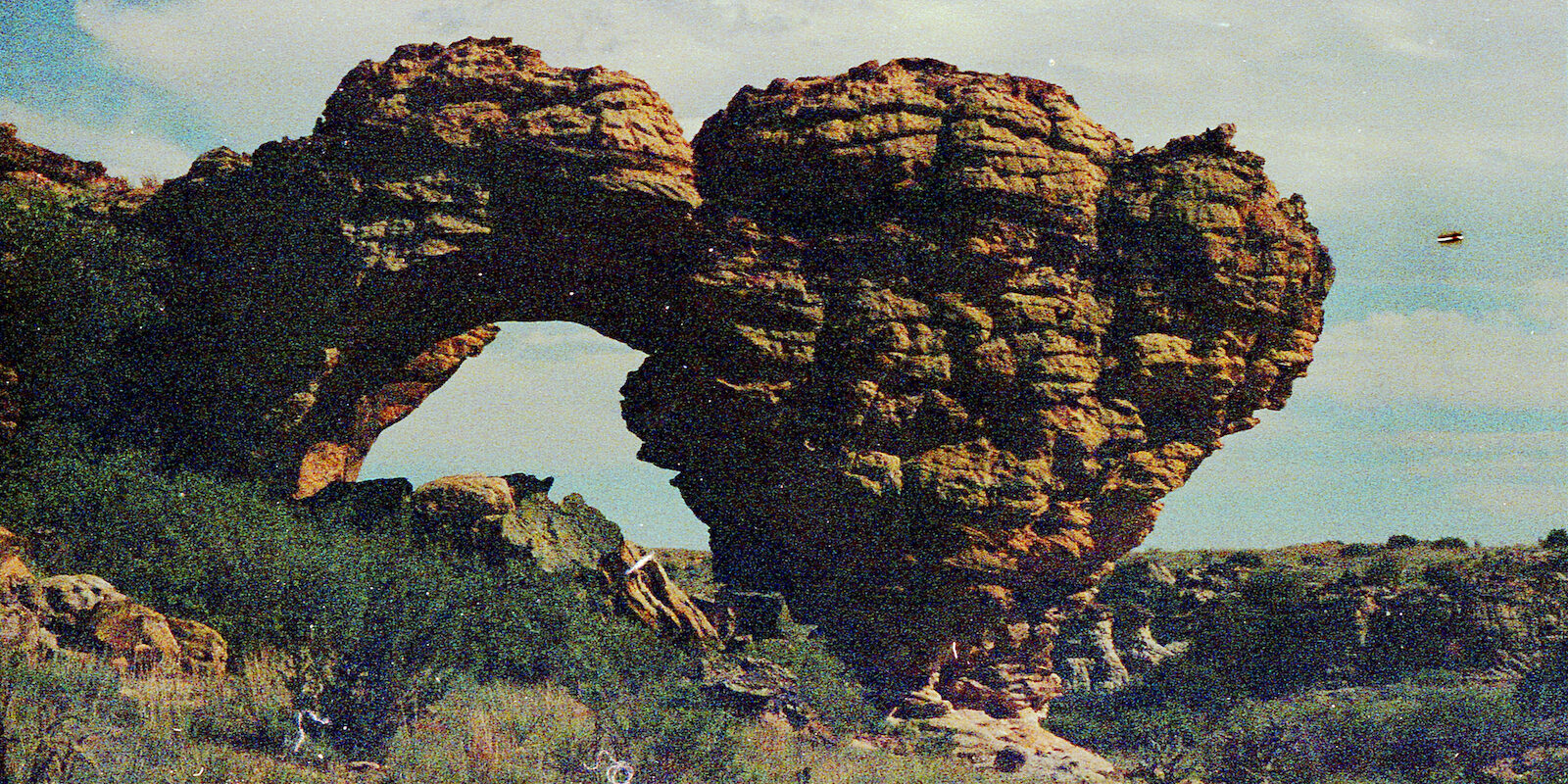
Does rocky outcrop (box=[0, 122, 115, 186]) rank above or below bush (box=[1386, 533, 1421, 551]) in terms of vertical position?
above

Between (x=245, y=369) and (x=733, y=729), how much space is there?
11.8 meters

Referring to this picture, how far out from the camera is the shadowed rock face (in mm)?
21938

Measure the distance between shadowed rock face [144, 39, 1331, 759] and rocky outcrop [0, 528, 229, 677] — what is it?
729 cm

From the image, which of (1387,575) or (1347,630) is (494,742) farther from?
(1387,575)

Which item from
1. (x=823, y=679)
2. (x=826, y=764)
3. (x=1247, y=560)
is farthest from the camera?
(x=1247, y=560)

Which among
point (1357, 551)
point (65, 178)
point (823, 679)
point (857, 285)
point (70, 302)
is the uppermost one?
point (65, 178)

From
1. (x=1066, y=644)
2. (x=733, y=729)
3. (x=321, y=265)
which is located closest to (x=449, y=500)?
(x=321, y=265)

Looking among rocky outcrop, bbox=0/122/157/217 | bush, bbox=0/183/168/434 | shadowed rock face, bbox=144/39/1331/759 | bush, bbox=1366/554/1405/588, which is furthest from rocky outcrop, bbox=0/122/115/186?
bush, bbox=1366/554/1405/588

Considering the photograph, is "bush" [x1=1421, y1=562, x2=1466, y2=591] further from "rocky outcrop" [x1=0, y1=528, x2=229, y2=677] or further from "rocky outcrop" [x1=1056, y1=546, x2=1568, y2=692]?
"rocky outcrop" [x1=0, y1=528, x2=229, y2=677]

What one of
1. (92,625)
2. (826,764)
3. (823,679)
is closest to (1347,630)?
(823,679)

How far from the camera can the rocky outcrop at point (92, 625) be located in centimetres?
1473

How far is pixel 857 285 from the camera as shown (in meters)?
22.1

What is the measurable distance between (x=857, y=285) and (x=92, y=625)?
13077 mm

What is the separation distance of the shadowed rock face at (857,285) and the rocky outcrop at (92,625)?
729 cm
